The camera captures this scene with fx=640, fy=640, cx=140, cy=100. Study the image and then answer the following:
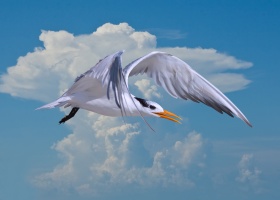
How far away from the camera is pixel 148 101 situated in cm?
972

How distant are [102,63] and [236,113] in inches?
106

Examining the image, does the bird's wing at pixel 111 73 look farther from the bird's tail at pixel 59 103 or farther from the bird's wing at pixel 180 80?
the bird's wing at pixel 180 80

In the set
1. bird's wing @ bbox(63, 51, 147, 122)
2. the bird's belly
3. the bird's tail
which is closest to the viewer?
bird's wing @ bbox(63, 51, 147, 122)

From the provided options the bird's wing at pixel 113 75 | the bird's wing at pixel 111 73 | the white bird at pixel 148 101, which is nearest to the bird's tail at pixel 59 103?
the white bird at pixel 148 101

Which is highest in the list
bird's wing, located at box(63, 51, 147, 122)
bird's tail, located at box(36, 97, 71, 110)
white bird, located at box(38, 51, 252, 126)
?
white bird, located at box(38, 51, 252, 126)

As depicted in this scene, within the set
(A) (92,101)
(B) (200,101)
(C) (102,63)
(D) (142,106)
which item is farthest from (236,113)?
(C) (102,63)

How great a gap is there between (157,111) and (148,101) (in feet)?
0.73

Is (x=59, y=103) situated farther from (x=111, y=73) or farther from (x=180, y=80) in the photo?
(x=180, y=80)

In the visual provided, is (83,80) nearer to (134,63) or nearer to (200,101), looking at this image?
(134,63)

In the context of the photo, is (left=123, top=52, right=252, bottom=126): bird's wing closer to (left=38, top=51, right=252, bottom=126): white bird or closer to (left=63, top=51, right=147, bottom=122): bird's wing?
(left=38, top=51, right=252, bottom=126): white bird

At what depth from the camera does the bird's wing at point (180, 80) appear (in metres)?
9.59

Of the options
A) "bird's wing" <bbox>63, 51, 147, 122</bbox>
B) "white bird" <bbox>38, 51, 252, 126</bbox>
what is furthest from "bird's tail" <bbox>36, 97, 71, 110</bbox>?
"bird's wing" <bbox>63, 51, 147, 122</bbox>

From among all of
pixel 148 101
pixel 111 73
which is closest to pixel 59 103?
pixel 148 101

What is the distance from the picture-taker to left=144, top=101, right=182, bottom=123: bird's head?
971cm
